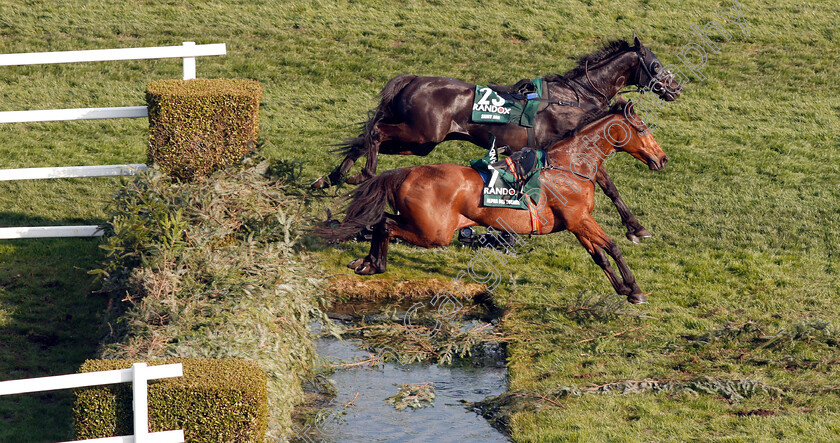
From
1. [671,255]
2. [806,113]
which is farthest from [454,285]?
[806,113]

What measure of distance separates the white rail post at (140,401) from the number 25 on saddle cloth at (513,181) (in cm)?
409

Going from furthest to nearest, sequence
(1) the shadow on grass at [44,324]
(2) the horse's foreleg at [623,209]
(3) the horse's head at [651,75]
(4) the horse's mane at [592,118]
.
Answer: (3) the horse's head at [651,75] → (2) the horse's foreleg at [623,209] → (4) the horse's mane at [592,118] → (1) the shadow on grass at [44,324]

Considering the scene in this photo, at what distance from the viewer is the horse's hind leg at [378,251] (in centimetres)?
870

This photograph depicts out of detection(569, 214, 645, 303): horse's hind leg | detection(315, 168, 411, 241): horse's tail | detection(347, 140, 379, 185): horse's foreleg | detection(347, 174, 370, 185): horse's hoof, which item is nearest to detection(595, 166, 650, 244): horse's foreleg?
detection(569, 214, 645, 303): horse's hind leg

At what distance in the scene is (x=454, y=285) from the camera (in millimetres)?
10055

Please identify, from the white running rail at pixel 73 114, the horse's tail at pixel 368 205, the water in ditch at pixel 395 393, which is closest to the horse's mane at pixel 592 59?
the horse's tail at pixel 368 205

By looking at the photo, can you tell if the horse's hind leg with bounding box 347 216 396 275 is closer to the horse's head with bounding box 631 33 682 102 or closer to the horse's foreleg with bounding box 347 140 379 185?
the horse's foreleg with bounding box 347 140 379 185

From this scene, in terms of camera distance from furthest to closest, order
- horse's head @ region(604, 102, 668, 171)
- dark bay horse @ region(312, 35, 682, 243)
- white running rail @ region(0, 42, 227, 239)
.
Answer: dark bay horse @ region(312, 35, 682, 243) → white running rail @ region(0, 42, 227, 239) → horse's head @ region(604, 102, 668, 171)

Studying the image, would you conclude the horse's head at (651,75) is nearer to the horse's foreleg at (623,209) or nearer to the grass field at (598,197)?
the horse's foreleg at (623,209)

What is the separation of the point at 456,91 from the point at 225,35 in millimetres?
9266

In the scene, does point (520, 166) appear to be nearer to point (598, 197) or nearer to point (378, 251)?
point (378, 251)

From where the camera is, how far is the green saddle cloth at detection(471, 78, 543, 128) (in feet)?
32.2

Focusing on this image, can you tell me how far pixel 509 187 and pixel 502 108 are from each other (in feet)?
4.98

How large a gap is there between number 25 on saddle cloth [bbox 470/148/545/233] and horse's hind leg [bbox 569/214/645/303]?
0.59 meters
